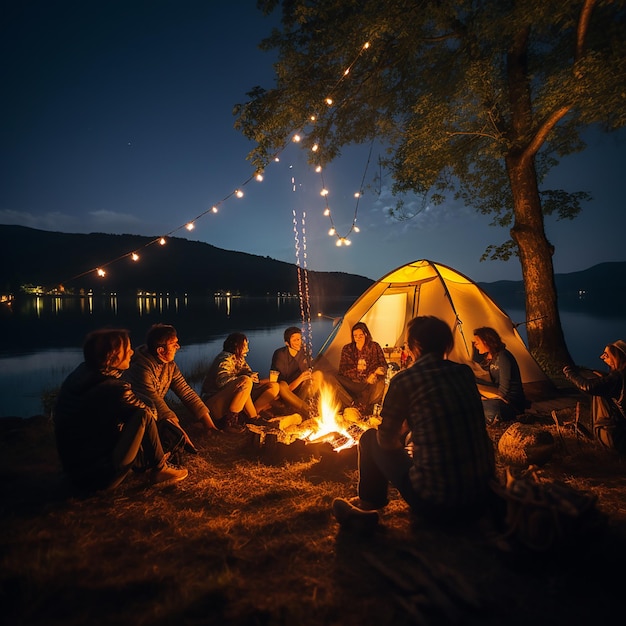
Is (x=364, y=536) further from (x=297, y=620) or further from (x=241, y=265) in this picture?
(x=241, y=265)

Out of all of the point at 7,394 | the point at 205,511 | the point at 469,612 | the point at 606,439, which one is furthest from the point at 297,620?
the point at 7,394

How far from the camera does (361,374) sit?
230 inches

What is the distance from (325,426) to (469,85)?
21.3 feet

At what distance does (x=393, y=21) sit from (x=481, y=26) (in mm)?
1659

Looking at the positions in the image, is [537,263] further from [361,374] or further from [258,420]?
[258,420]

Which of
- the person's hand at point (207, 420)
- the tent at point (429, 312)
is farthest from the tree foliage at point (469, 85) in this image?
the person's hand at point (207, 420)

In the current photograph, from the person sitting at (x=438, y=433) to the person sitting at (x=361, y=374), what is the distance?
3.16m

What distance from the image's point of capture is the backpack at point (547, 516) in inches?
77.8

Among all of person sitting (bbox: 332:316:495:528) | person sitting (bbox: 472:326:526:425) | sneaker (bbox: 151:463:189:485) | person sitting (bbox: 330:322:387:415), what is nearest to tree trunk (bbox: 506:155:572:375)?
person sitting (bbox: 472:326:526:425)

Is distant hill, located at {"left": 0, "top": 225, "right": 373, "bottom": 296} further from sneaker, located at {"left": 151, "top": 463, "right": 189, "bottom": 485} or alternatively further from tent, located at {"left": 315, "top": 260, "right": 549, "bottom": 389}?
sneaker, located at {"left": 151, "top": 463, "right": 189, "bottom": 485}

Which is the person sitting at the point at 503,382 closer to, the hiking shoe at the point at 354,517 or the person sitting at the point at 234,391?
the hiking shoe at the point at 354,517

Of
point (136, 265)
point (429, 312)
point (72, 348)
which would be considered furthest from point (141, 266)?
point (429, 312)

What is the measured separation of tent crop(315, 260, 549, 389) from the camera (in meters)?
6.48

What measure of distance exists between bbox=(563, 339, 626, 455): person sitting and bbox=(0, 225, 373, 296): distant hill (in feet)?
292
